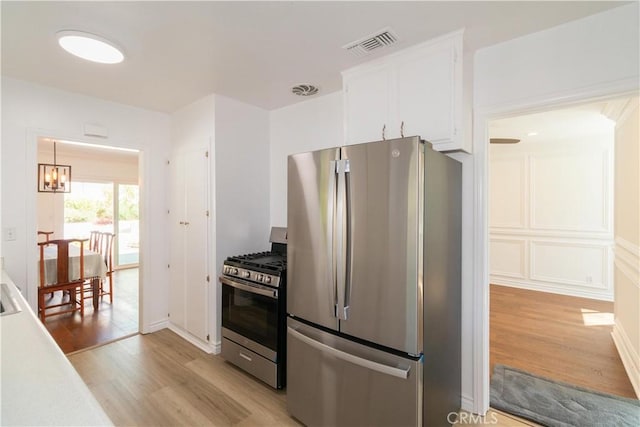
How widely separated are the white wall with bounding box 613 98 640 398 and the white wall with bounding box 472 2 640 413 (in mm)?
1254

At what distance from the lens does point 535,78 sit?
1.92 meters

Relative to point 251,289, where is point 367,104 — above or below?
above

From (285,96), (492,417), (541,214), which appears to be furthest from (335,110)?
(541,214)

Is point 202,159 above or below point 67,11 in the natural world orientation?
below

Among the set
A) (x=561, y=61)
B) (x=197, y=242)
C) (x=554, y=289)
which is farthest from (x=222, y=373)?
(x=554, y=289)

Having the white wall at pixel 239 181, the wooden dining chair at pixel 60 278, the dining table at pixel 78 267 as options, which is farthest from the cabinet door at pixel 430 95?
the dining table at pixel 78 267

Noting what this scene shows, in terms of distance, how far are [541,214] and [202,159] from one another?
5654 millimetres

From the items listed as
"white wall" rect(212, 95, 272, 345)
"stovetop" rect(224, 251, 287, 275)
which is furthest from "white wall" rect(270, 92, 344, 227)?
"stovetop" rect(224, 251, 287, 275)

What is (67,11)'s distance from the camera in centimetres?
168

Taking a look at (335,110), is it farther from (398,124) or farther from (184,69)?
(184,69)

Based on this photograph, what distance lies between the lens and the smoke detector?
2738mm

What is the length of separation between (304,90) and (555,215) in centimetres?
499

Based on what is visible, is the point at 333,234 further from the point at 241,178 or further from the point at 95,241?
the point at 95,241

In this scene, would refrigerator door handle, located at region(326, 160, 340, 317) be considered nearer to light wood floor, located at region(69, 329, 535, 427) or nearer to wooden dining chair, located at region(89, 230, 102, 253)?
light wood floor, located at region(69, 329, 535, 427)
